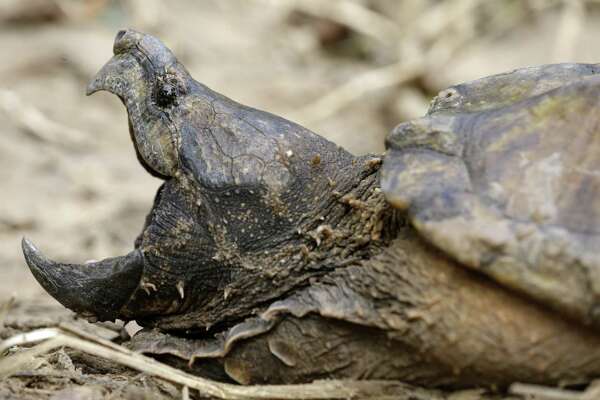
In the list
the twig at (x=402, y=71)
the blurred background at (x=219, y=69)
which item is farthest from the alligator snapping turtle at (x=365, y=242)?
the twig at (x=402, y=71)

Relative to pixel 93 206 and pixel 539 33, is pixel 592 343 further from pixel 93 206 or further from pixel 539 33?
pixel 539 33

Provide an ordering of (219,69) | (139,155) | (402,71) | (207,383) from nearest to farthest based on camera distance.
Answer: (207,383), (139,155), (402,71), (219,69)

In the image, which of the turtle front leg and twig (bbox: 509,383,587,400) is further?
the turtle front leg

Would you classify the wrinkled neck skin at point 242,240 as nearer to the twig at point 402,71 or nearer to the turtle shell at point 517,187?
the turtle shell at point 517,187

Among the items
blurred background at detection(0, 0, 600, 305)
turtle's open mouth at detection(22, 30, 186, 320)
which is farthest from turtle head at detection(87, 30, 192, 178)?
blurred background at detection(0, 0, 600, 305)

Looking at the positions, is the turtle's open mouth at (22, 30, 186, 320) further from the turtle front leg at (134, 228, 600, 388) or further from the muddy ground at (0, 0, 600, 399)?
the muddy ground at (0, 0, 600, 399)

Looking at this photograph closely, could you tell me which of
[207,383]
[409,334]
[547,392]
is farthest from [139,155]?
[547,392]

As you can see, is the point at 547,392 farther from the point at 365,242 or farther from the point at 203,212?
the point at 203,212
